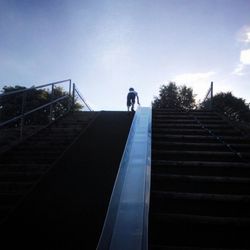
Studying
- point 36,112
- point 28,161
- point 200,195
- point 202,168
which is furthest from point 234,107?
point 200,195

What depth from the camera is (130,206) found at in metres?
3.79

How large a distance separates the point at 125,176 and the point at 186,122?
5.38 m

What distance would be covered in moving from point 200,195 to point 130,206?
3.41 feet

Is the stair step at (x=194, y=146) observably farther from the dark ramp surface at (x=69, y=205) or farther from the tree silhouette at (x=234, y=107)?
the tree silhouette at (x=234, y=107)

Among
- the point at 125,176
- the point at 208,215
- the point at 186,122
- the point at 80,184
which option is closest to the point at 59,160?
the point at 80,184

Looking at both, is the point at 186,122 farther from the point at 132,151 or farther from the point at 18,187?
the point at 18,187

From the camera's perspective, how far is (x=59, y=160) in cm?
573

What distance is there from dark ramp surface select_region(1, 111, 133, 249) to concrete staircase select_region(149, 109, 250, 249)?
0.66 m

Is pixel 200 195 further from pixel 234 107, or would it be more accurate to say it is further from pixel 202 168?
pixel 234 107

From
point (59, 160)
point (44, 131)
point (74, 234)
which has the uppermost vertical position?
point (44, 131)

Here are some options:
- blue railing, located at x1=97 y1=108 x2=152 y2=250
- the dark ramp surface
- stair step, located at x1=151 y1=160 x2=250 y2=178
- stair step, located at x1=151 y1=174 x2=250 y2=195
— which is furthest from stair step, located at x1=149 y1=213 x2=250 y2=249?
stair step, located at x1=151 y1=160 x2=250 y2=178

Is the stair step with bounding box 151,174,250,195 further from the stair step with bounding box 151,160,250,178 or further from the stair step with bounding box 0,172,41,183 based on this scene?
the stair step with bounding box 0,172,41,183

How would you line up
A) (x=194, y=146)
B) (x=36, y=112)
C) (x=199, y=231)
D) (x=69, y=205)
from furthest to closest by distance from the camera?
(x=36, y=112), (x=194, y=146), (x=69, y=205), (x=199, y=231)

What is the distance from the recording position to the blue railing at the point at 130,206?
3162 millimetres
